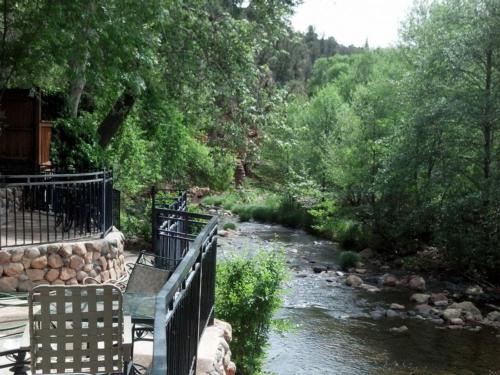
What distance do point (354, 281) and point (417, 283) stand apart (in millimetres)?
1897

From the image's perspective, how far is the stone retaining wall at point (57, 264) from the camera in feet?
23.7

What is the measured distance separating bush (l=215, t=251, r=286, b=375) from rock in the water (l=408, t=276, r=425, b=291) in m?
9.25

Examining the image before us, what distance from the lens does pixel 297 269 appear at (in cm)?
1802

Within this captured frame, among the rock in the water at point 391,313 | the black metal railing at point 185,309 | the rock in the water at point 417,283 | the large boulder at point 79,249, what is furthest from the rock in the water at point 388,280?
the black metal railing at point 185,309

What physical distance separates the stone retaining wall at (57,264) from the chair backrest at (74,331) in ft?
14.4

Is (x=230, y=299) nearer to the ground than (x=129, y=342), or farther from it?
nearer to the ground

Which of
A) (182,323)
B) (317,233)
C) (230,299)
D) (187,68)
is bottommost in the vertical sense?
(317,233)

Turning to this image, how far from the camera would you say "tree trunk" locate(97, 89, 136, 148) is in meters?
14.1

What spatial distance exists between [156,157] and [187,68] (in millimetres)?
6187

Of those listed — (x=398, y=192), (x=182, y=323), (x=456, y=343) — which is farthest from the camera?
(x=398, y=192)

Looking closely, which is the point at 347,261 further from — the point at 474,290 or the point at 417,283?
the point at 474,290

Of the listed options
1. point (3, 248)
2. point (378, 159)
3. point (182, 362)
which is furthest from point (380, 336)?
point (378, 159)

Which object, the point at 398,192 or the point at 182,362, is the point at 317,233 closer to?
the point at 398,192

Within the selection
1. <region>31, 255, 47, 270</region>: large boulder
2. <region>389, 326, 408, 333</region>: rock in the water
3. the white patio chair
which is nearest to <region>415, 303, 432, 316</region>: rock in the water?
<region>389, 326, 408, 333</region>: rock in the water
